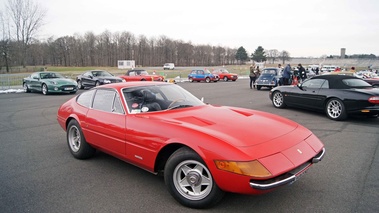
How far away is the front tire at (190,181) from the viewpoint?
2879mm

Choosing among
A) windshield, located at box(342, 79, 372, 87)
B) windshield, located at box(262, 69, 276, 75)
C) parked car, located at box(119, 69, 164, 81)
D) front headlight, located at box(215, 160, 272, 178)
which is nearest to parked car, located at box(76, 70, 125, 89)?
parked car, located at box(119, 69, 164, 81)

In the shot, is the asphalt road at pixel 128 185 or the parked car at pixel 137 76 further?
the parked car at pixel 137 76

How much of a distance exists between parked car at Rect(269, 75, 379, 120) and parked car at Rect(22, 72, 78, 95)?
12797 millimetres

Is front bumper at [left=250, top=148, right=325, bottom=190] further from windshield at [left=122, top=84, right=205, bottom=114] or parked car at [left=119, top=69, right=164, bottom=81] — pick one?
parked car at [left=119, top=69, right=164, bottom=81]

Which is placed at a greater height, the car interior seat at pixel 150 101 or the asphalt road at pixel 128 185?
the car interior seat at pixel 150 101

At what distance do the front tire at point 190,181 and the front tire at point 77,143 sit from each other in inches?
81.2

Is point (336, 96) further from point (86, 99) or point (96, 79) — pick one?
point (96, 79)

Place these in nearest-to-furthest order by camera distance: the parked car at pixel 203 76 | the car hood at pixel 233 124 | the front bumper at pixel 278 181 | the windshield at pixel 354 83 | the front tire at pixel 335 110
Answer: the front bumper at pixel 278 181, the car hood at pixel 233 124, the front tire at pixel 335 110, the windshield at pixel 354 83, the parked car at pixel 203 76

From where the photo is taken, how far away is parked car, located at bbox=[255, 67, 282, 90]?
18.8m

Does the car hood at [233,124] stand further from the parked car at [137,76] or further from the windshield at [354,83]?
the parked car at [137,76]

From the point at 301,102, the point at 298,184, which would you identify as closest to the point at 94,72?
the point at 301,102

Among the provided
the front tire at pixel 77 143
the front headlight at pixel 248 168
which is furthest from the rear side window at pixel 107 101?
the front headlight at pixel 248 168

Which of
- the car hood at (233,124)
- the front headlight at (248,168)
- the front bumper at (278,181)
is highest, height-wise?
the car hood at (233,124)

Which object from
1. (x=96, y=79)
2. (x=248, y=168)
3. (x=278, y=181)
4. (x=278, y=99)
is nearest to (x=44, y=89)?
(x=96, y=79)
